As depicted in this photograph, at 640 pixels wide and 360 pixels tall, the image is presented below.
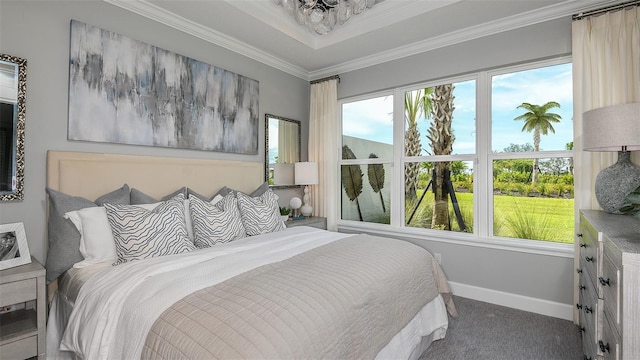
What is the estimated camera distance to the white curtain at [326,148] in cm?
387

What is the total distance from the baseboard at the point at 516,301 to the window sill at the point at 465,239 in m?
0.42

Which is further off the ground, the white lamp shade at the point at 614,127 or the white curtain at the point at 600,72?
the white curtain at the point at 600,72

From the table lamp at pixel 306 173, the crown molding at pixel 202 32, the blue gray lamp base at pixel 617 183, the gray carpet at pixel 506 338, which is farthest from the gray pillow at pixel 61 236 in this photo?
the blue gray lamp base at pixel 617 183

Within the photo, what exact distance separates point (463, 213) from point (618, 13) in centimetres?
202

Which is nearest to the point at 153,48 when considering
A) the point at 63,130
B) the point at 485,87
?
the point at 63,130

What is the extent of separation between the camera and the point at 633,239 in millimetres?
1247

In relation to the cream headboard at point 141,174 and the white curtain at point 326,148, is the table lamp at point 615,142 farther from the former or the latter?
the cream headboard at point 141,174

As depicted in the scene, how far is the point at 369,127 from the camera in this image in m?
3.84

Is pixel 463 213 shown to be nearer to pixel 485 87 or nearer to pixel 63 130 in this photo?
pixel 485 87

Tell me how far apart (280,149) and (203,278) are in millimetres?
2494

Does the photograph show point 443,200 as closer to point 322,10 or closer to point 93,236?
point 322,10

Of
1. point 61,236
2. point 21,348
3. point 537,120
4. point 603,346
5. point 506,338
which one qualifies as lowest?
point 506,338

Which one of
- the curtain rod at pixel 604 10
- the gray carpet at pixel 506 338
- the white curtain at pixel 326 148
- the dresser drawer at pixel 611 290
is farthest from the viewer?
the white curtain at pixel 326 148

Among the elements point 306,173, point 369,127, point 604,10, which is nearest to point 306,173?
point 306,173
